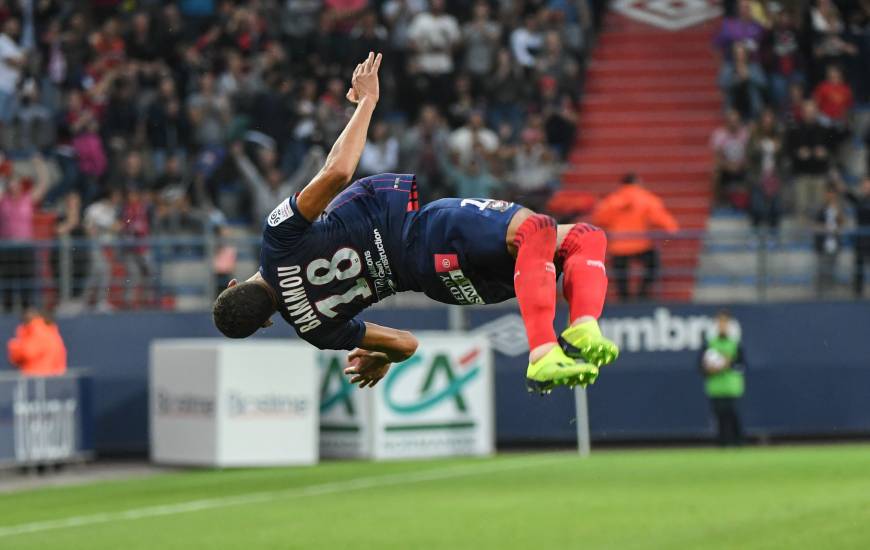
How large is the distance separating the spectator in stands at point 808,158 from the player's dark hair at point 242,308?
17.4 meters

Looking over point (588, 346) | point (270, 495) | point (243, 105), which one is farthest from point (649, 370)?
point (588, 346)

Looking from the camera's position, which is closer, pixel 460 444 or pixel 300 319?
pixel 300 319

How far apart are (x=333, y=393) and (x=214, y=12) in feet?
27.0

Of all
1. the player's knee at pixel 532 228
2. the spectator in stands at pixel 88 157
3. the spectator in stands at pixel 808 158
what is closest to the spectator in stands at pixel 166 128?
the spectator in stands at pixel 88 157

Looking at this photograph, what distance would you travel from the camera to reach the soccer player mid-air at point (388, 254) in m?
9.02

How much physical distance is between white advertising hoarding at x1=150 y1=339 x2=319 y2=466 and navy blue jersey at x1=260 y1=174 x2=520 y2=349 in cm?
1491

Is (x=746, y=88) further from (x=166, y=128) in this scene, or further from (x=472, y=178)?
(x=166, y=128)

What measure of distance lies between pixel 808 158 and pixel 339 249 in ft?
57.1

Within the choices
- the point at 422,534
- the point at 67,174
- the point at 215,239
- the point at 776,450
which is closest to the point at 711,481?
the point at 776,450

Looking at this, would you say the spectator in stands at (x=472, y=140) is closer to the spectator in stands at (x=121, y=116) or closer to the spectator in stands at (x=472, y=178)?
the spectator in stands at (x=472, y=178)

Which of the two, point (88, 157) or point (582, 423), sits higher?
point (88, 157)

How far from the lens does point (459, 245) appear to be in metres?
9.24

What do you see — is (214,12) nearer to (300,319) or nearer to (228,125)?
(228,125)

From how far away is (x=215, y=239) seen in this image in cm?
2419
